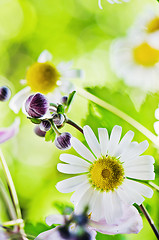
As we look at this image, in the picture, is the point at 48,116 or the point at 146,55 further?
the point at 146,55

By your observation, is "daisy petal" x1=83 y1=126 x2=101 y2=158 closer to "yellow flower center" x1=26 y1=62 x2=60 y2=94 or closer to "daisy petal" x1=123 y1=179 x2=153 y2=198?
"daisy petal" x1=123 y1=179 x2=153 y2=198

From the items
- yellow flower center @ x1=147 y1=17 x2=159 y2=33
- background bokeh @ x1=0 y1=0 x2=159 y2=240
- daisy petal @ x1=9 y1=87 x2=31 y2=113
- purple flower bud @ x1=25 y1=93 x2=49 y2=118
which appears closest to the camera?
purple flower bud @ x1=25 y1=93 x2=49 y2=118

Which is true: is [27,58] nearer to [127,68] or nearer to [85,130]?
[127,68]

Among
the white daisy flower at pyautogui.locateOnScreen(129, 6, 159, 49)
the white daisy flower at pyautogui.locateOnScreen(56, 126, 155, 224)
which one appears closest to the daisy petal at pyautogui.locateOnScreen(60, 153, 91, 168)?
the white daisy flower at pyautogui.locateOnScreen(56, 126, 155, 224)

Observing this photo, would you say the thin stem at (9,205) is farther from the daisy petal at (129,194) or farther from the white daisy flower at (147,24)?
the white daisy flower at (147,24)

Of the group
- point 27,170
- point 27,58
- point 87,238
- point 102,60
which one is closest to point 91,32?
point 102,60

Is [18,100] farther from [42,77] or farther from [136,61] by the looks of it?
[136,61]

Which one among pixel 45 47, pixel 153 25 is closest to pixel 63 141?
pixel 153 25
